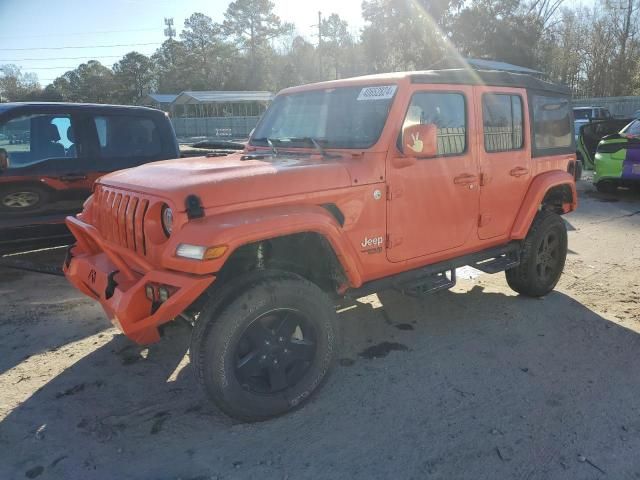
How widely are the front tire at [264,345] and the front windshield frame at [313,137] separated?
1.04 metres

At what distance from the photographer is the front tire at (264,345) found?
270 cm

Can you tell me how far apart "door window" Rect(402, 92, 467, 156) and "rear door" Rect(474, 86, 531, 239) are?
0.19 metres

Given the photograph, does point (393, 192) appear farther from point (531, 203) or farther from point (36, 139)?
point (36, 139)

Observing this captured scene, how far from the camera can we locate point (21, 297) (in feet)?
16.2

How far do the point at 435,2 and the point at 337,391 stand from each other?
3994cm

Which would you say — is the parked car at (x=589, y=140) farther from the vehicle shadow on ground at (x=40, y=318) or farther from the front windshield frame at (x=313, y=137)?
the vehicle shadow on ground at (x=40, y=318)

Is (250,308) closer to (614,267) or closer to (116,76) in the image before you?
(614,267)

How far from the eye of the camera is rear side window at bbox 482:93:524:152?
13.0 ft

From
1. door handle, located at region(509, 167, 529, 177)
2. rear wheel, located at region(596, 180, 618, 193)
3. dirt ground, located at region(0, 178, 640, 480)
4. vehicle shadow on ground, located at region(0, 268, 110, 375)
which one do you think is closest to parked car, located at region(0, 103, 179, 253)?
vehicle shadow on ground, located at region(0, 268, 110, 375)

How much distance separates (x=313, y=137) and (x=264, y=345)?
5.18ft

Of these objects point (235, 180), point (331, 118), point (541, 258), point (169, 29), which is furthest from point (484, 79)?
point (169, 29)

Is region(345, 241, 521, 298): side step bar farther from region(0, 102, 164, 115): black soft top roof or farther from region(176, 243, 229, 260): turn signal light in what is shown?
region(0, 102, 164, 115): black soft top roof

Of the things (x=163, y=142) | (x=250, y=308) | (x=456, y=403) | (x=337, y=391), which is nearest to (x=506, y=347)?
(x=456, y=403)

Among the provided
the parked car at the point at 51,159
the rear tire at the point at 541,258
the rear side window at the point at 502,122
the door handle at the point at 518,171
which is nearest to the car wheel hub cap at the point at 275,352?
the rear side window at the point at 502,122
